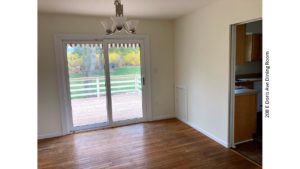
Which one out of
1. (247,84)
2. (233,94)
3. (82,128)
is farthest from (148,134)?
(247,84)

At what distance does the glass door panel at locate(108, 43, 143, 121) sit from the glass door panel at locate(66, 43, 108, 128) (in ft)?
0.72

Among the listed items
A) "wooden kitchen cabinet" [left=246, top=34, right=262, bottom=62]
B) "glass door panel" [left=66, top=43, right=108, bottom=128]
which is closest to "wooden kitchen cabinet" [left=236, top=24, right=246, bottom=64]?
"wooden kitchen cabinet" [left=246, top=34, right=262, bottom=62]

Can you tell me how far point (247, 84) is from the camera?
162 inches

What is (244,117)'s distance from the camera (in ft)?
10.9

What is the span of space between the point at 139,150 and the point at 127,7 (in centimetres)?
235

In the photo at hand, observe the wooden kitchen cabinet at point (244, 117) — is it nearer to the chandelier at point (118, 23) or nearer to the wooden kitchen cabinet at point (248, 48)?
the wooden kitchen cabinet at point (248, 48)

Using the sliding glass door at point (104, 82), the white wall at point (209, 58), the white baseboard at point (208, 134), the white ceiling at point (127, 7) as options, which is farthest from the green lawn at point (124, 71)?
the white baseboard at point (208, 134)

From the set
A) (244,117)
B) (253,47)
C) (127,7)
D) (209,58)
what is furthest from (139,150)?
(253,47)

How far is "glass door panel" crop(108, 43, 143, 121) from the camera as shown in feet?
13.9

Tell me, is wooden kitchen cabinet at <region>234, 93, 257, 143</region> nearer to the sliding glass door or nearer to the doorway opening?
the doorway opening

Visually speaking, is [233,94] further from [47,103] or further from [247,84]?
[47,103]
